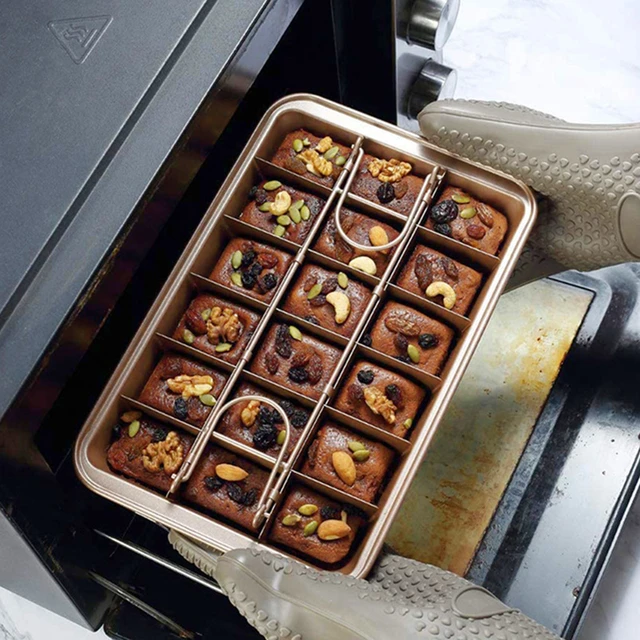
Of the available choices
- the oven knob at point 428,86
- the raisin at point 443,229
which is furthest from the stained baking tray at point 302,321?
the oven knob at point 428,86

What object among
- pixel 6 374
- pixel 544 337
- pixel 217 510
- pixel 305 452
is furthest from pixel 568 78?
pixel 6 374

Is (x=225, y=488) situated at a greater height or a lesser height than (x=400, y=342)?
lesser

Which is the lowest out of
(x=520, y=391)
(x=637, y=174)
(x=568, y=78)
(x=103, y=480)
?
(x=103, y=480)

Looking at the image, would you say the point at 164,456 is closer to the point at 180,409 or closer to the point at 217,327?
the point at 180,409

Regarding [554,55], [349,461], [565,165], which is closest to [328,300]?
[349,461]

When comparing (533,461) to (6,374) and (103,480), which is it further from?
(6,374)

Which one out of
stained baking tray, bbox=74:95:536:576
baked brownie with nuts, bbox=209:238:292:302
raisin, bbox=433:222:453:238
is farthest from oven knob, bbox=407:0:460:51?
baked brownie with nuts, bbox=209:238:292:302

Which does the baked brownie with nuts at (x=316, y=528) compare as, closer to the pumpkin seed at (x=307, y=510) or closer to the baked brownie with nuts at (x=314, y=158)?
the pumpkin seed at (x=307, y=510)
